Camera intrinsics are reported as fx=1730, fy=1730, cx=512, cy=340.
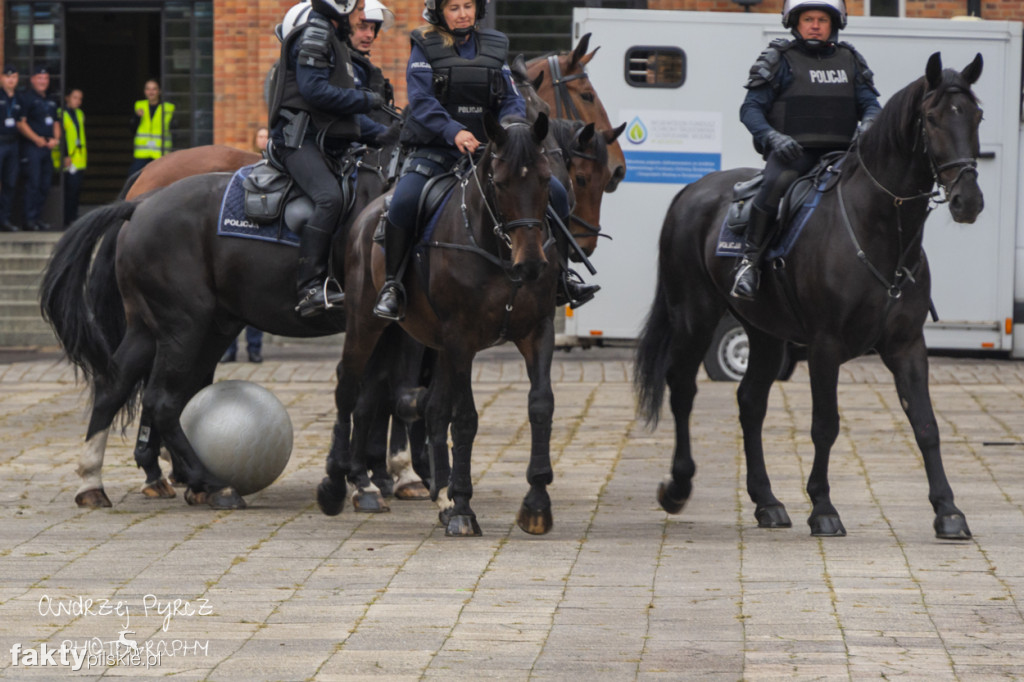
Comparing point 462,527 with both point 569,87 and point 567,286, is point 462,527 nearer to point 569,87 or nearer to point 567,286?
point 567,286

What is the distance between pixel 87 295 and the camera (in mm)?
10109

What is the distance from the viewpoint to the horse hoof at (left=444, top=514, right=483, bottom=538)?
863 cm

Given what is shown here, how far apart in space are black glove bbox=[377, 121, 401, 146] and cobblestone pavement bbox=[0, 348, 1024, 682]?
212 centimetres

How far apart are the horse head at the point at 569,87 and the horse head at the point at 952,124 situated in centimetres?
385

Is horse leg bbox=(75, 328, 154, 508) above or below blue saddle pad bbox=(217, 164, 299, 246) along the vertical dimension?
below

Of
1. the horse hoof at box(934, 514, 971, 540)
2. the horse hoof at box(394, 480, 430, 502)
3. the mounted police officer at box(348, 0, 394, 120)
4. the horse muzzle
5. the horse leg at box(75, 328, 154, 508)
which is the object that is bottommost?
the horse hoof at box(394, 480, 430, 502)

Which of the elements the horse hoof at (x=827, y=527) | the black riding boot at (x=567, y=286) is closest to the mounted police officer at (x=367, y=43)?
the black riding boot at (x=567, y=286)

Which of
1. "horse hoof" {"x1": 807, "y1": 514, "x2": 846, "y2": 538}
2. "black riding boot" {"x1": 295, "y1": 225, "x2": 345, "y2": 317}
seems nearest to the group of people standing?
"black riding boot" {"x1": 295, "y1": 225, "x2": 345, "y2": 317}

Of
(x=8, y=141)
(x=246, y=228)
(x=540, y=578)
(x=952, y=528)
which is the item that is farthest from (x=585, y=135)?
(x=8, y=141)

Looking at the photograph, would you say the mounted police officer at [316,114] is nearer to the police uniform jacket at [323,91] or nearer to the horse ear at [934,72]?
the police uniform jacket at [323,91]

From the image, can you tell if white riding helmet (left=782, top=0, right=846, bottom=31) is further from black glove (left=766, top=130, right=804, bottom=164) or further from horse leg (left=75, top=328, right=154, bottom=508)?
horse leg (left=75, top=328, right=154, bottom=508)

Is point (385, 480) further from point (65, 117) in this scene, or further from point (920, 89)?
point (65, 117)

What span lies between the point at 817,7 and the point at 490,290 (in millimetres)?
2340

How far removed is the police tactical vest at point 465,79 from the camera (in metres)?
8.83
